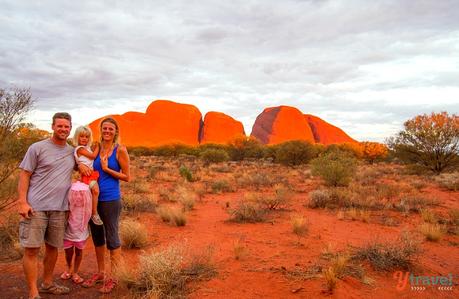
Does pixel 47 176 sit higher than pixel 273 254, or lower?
higher

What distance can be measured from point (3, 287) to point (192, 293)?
2362 millimetres

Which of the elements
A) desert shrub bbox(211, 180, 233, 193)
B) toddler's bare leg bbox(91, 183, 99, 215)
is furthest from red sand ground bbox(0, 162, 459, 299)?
desert shrub bbox(211, 180, 233, 193)

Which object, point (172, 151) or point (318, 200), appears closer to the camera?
point (318, 200)

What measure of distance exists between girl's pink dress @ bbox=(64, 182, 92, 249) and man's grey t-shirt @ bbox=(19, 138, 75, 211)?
0.08 meters

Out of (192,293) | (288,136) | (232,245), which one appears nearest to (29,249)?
(192,293)

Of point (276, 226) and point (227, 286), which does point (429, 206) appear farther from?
point (227, 286)

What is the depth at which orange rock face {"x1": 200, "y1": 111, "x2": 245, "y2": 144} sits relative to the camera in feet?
298

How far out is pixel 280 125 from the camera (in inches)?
3656

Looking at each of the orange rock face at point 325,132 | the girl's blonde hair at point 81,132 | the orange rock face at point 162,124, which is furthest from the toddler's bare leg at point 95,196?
the orange rock face at point 325,132

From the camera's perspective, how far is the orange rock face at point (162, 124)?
299ft

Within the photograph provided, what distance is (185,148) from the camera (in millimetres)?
48938

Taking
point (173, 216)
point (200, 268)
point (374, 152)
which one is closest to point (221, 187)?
point (173, 216)

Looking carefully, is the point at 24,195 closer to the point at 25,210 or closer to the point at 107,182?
the point at 25,210

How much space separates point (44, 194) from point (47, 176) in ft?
0.63
